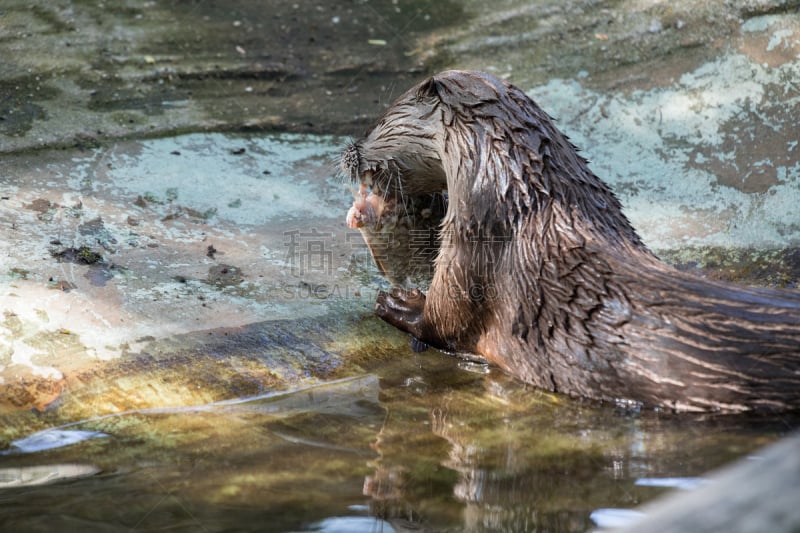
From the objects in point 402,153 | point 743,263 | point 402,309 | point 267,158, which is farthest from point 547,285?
point 267,158

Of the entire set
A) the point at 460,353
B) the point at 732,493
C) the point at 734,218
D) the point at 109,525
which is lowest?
the point at 109,525

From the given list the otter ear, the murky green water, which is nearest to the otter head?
the otter ear

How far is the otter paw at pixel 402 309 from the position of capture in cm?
338

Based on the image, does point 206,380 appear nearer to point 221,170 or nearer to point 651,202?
point 221,170

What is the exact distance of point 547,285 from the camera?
299 centimetres

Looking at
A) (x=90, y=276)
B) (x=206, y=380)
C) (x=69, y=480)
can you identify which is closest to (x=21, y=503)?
(x=69, y=480)

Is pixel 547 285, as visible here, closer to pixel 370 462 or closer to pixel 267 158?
Answer: pixel 370 462

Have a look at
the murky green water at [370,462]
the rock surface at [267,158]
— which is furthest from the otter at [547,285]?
the rock surface at [267,158]

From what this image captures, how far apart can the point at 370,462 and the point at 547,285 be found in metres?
0.89

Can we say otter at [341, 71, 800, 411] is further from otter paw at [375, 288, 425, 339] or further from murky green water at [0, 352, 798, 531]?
murky green water at [0, 352, 798, 531]

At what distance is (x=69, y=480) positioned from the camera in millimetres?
2346

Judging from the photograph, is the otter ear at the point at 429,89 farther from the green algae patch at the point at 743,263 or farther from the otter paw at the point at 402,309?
the green algae patch at the point at 743,263

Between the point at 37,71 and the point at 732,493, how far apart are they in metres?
4.72

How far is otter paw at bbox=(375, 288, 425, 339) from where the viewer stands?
3379 mm
